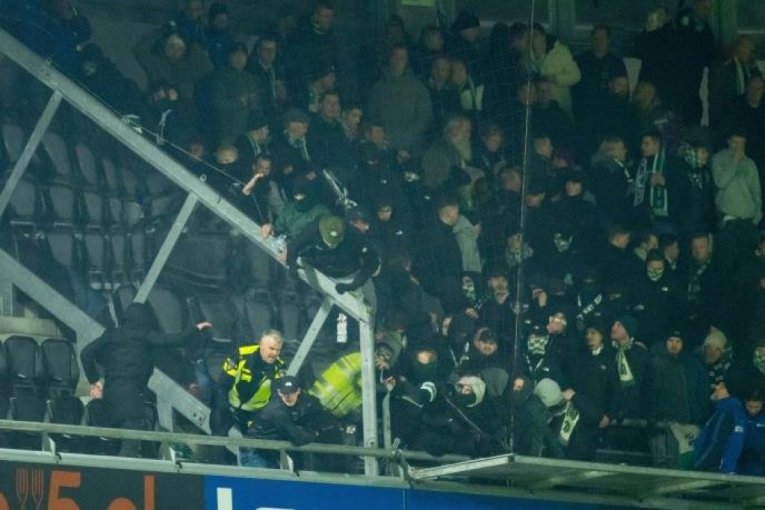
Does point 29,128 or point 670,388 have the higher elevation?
point 29,128

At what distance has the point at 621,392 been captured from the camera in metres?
13.2

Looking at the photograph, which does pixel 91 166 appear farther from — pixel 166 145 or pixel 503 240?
pixel 503 240

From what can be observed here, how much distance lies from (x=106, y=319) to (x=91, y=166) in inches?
35.6

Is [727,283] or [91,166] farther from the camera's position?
[727,283]

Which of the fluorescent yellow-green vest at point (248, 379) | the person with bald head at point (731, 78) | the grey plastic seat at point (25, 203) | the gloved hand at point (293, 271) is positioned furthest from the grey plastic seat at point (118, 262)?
the person with bald head at point (731, 78)

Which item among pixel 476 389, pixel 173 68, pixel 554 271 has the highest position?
pixel 173 68

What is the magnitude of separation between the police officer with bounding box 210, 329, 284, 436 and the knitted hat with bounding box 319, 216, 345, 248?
2.55 ft

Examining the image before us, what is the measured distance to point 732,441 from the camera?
517 inches

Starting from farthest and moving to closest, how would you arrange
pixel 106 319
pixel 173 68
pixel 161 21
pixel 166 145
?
pixel 161 21, pixel 173 68, pixel 166 145, pixel 106 319

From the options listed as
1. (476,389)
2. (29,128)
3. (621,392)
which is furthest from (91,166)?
(621,392)

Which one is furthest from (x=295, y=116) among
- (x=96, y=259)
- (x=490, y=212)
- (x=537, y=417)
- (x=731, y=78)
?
(x=731, y=78)

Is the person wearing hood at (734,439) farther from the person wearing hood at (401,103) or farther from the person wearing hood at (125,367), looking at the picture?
the person wearing hood at (125,367)

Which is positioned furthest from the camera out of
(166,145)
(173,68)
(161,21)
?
(161,21)

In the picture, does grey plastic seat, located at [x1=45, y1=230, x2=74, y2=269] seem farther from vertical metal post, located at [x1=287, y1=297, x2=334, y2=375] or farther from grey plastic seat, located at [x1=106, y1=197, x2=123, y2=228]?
vertical metal post, located at [x1=287, y1=297, x2=334, y2=375]
